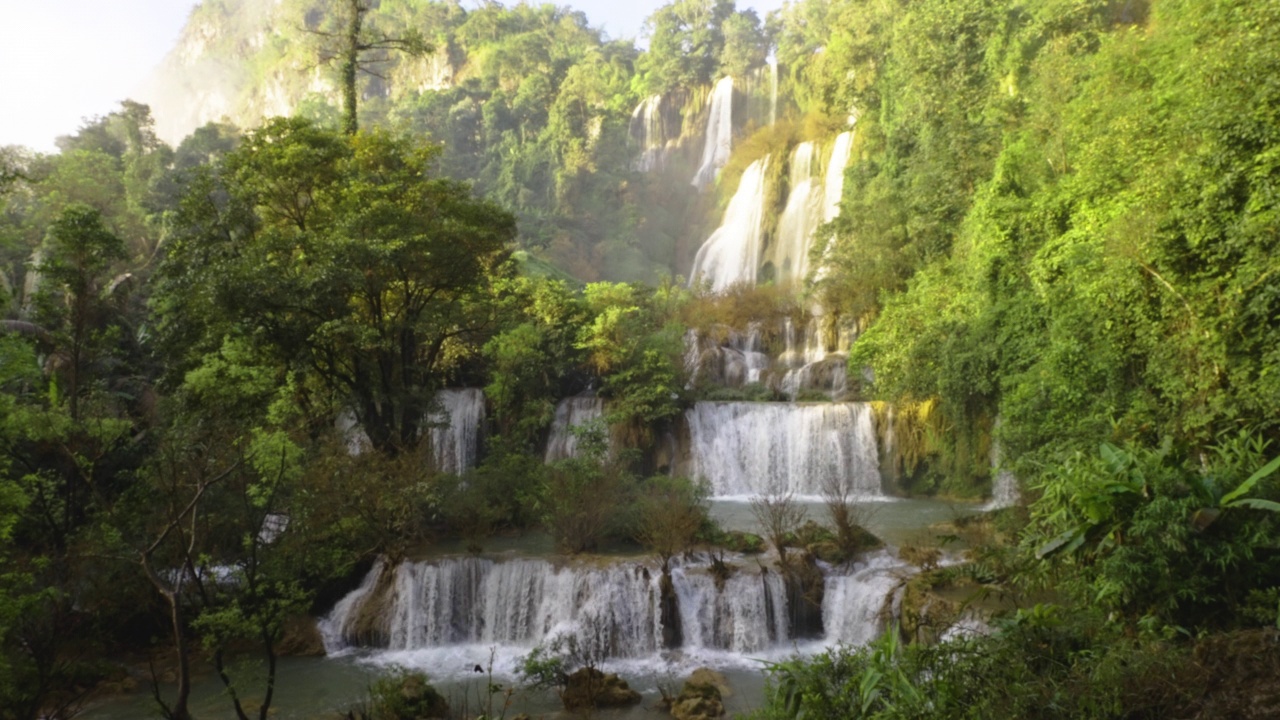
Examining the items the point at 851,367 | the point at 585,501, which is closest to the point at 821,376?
the point at 851,367

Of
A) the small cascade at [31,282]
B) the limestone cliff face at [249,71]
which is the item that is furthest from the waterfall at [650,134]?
the small cascade at [31,282]

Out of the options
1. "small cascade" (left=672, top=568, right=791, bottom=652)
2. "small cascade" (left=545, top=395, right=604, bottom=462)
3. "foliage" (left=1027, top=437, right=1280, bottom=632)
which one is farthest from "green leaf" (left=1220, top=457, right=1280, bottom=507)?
"small cascade" (left=545, top=395, right=604, bottom=462)

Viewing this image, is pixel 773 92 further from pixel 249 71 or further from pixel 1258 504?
pixel 249 71

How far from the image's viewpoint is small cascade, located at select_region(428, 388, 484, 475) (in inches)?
734

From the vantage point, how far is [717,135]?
1625 inches

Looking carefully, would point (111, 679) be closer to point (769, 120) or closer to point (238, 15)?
point (769, 120)

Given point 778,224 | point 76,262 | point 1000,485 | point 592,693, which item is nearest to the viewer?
point 592,693

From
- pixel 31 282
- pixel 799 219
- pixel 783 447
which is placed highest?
pixel 799 219

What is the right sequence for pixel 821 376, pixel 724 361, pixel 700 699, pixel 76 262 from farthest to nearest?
pixel 724 361 < pixel 821 376 < pixel 76 262 < pixel 700 699

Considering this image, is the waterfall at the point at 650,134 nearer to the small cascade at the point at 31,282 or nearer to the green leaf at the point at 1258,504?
the small cascade at the point at 31,282

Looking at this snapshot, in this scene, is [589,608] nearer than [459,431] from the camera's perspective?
Yes

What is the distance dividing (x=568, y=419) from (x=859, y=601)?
10.1 meters

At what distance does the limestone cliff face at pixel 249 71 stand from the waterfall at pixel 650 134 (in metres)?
15.5

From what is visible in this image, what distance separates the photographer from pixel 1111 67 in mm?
13023
